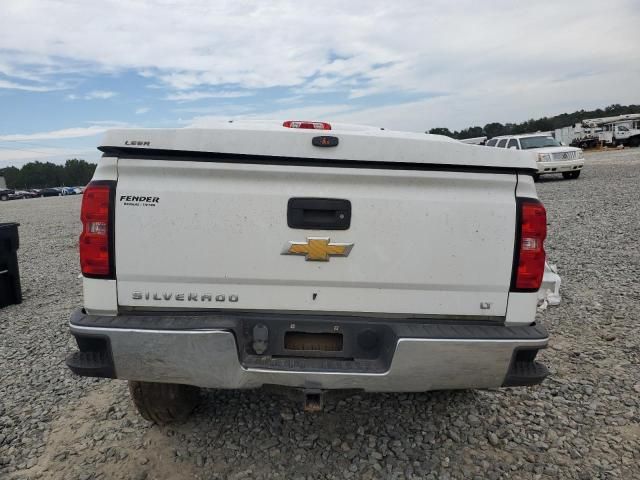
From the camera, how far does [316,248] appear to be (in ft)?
7.47

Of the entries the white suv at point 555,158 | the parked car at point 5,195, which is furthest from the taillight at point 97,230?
the parked car at point 5,195

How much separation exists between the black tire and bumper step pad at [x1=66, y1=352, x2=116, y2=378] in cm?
49

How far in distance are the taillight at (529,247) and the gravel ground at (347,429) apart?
1.16 m

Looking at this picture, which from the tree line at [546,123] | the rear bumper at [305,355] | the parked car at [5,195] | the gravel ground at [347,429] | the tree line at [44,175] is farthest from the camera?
the tree line at [44,175]

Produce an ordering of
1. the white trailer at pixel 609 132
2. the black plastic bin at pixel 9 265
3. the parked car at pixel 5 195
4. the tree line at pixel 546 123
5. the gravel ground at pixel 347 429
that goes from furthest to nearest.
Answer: the tree line at pixel 546 123 < the parked car at pixel 5 195 < the white trailer at pixel 609 132 < the black plastic bin at pixel 9 265 < the gravel ground at pixel 347 429

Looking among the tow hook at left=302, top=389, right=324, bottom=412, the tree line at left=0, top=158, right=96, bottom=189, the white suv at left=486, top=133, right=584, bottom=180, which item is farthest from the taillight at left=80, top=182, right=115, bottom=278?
the tree line at left=0, top=158, right=96, bottom=189

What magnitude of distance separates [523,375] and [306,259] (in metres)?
1.23

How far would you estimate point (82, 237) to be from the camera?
225 cm

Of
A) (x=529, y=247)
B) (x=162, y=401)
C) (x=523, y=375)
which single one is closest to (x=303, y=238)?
(x=529, y=247)

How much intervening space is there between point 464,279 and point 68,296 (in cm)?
590

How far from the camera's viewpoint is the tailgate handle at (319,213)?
226 cm

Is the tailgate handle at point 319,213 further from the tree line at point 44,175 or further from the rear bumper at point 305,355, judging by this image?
the tree line at point 44,175

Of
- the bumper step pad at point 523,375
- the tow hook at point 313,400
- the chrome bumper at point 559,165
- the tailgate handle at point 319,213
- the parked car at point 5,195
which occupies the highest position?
the chrome bumper at point 559,165

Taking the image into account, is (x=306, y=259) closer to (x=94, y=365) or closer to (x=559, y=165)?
(x=94, y=365)
